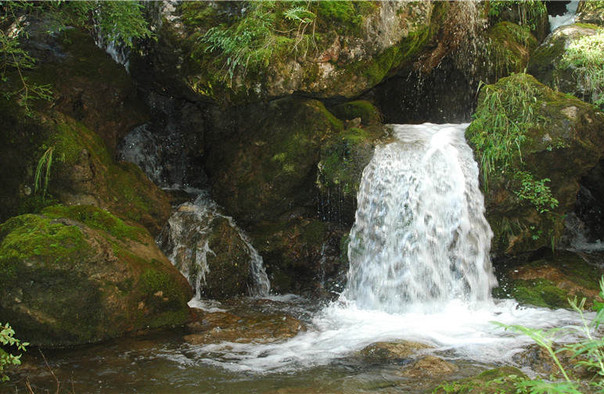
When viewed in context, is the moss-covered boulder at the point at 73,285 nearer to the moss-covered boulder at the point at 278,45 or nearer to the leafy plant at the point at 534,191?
the moss-covered boulder at the point at 278,45

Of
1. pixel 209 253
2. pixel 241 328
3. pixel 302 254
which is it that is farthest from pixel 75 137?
pixel 302 254

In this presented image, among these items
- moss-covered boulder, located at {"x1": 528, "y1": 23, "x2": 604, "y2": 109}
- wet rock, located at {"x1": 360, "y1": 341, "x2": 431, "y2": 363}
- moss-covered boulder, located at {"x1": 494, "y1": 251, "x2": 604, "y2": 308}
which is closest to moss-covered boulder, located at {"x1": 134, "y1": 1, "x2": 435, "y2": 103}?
moss-covered boulder, located at {"x1": 528, "y1": 23, "x2": 604, "y2": 109}

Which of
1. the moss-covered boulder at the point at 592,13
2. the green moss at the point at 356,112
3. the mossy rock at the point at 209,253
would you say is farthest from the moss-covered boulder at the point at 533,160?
the mossy rock at the point at 209,253

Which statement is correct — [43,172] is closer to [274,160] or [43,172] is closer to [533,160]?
[274,160]

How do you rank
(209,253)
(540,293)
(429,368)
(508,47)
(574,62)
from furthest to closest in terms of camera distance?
(508,47), (574,62), (209,253), (540,293), (429,368)

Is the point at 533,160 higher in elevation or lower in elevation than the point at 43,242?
higher

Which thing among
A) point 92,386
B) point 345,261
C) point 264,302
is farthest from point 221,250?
point 92,386

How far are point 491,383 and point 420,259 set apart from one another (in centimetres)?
364

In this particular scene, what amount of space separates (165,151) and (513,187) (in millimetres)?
6285

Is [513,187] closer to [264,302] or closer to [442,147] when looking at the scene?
[442,147]

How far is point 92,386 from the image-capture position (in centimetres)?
416

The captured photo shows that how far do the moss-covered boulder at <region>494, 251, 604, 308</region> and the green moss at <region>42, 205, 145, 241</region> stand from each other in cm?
516

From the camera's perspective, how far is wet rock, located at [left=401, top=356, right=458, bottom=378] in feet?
13.9

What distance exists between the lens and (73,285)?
506 cm
